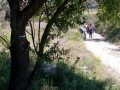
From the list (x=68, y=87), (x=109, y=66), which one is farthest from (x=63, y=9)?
(x=109, y=66)

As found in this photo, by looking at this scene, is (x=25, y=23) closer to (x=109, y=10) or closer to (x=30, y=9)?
(x=30, y=9)

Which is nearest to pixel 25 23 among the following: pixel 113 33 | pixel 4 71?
pixel 4 71

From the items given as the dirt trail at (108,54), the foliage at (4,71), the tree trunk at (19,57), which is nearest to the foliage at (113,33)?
the dirt trail at (108,54)

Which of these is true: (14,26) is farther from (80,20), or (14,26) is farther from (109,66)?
(109,66)

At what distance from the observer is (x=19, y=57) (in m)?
5.39

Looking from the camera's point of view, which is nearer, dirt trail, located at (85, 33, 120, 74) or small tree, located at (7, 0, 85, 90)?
small tree, located at (7, 0, 85, 90)

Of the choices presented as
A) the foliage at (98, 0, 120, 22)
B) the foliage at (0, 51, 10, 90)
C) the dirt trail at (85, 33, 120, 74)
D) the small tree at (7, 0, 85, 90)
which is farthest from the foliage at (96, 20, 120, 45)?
the small tree at (7, 0, 85, 90)

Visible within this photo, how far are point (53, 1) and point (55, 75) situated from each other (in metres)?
2.94

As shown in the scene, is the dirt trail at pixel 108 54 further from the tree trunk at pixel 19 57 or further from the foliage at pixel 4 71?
the tree trunk at pixel 19 57

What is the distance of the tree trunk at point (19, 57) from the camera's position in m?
5.26

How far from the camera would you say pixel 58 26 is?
5730 mm

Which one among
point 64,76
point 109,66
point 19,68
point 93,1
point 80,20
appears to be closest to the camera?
point 19,68

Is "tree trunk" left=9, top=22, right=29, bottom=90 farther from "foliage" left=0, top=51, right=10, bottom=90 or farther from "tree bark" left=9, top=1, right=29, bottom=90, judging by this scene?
"foliage" left=0, top=51, right=10, bottom=90

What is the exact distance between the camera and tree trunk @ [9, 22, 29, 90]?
5.26 metres
